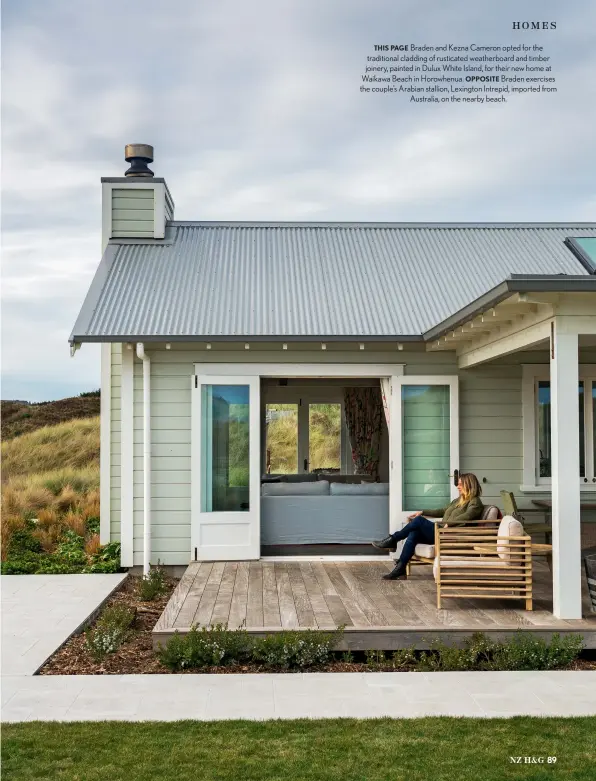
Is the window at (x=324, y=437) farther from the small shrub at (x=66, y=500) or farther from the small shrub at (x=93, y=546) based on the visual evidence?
the small shrub at (x=93, y=546)

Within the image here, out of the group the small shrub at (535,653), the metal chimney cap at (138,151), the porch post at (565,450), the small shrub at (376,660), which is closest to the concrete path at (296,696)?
the small shrub at (535,653)

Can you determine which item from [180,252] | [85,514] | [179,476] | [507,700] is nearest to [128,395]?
[179,476]

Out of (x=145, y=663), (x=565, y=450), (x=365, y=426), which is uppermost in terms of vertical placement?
(x=365, y=426)

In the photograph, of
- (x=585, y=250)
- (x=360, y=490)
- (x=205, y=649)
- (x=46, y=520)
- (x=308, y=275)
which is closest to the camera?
(x=205, y=649)

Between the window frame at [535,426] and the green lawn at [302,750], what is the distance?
4655mm

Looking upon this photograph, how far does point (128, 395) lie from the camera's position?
28.7ft

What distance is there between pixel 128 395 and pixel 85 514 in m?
3.32

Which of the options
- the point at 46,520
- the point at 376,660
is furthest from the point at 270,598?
the point at 46,520

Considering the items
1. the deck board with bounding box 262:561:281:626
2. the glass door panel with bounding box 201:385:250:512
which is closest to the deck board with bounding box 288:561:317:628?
the deck board with bounding box 262:561:281:626

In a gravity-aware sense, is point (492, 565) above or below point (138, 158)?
below

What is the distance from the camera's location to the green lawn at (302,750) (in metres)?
3.75

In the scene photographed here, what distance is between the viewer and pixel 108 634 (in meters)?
5.95

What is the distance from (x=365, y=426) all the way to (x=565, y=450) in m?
8.23

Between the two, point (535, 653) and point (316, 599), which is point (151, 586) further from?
point (535, 653)
